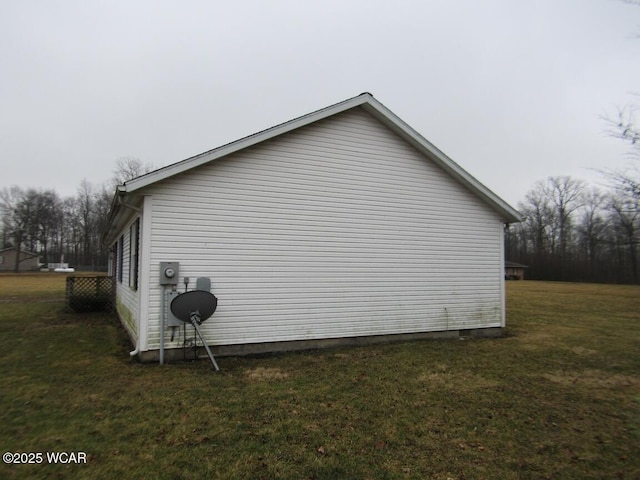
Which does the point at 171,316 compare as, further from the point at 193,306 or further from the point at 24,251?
the point at 24,251

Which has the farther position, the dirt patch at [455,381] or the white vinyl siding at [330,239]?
the white vinyl siding at [330,239]

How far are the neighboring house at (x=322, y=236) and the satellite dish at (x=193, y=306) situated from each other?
42 cm

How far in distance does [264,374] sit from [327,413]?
198 cm

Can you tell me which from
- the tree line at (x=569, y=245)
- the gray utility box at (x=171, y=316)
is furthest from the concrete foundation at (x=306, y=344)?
the tree line at (x=569, y=245)

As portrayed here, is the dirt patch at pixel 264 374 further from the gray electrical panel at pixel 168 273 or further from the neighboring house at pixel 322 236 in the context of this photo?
the gray electrical panel at pixel 168 273

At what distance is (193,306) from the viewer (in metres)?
6.80

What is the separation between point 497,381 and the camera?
647cm

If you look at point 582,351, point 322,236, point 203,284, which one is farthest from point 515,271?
point 203,284

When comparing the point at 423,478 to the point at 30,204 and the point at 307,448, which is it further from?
the point at 30,204

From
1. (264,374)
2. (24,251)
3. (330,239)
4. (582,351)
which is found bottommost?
(582,351)

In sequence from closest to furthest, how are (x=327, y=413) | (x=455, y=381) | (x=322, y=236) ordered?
(x=327, y=413), (x=455, y=381), (x=322, y=236)

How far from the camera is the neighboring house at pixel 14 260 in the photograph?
6188 cm

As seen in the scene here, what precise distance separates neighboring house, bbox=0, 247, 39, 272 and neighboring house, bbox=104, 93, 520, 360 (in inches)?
2716

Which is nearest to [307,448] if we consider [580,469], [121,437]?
[121,437]
